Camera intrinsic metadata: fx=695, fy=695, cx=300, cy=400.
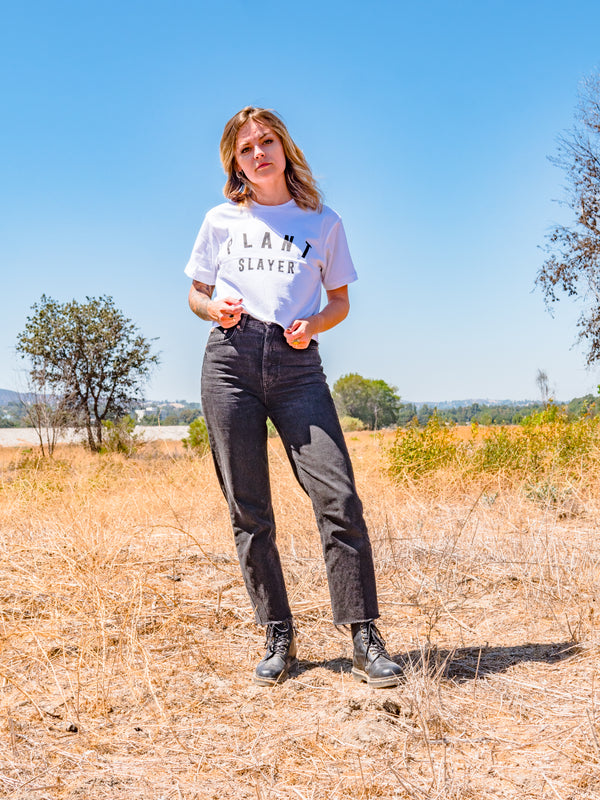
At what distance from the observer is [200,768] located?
6.41ft

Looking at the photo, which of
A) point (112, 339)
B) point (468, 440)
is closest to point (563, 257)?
point (468, 440)

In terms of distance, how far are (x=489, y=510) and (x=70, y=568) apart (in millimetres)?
3394

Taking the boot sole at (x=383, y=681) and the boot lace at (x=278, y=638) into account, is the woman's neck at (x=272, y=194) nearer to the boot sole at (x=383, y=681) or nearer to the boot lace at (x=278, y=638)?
the boot lace at (x=278, y=638)

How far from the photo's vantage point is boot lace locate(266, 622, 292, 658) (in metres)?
2.64

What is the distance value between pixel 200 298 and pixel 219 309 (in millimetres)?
234

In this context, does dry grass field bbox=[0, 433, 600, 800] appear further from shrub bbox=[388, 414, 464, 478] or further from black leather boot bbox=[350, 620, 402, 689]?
shrub bbox=[388, 414, 464, 478]

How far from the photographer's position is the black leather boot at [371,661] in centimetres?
238

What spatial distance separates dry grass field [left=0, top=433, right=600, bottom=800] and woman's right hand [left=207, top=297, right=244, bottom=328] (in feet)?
4.25

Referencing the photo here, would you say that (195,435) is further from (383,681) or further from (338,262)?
(383,681)

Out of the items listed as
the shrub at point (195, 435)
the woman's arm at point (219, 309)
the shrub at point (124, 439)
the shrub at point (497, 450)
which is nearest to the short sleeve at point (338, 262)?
the woman's arm at point (219, 309)

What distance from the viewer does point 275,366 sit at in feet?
8.02

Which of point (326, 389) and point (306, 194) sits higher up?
point (306, 194)

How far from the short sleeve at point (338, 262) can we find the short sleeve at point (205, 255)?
0.43 meters

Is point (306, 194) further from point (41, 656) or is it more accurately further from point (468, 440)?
point (468, 440)
